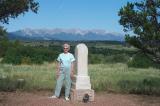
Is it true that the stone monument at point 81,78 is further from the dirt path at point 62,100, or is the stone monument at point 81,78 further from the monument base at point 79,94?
the dirt path at point 62,100

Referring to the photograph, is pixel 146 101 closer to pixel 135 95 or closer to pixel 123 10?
pixel 135 95

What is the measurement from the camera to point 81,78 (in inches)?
640

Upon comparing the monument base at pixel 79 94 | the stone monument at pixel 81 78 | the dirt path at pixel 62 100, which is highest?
the stone monument at pixel 81 78

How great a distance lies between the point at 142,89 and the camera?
63.6 ft

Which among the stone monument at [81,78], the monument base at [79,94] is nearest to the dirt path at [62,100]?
the monument base at [79,94]

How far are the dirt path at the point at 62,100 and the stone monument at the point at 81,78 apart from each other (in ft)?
1.31

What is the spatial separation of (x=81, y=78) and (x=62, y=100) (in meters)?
0.96

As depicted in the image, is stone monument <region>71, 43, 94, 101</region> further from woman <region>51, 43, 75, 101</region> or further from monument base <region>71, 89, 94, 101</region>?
woman <region>51, 43, 75, 101</region>

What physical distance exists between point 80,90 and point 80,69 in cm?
70

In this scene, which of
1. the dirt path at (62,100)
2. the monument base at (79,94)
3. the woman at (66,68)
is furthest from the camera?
the woman at (66,68)

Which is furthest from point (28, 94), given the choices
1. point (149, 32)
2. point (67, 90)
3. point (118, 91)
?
point (149, 32)

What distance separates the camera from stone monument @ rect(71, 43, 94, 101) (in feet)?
52.6

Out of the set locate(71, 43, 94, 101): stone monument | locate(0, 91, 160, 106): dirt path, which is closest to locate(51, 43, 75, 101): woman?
locate(71, 43, 94, 101): stone monument

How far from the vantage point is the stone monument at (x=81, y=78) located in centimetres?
1603
